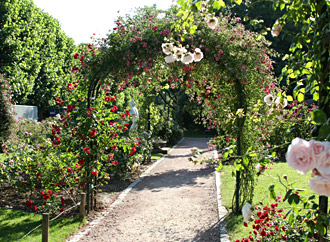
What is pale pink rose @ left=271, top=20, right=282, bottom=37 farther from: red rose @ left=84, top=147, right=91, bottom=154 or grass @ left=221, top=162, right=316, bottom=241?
red rose @ left=84, top=147, right=91, bottom=154

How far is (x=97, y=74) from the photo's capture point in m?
5.83

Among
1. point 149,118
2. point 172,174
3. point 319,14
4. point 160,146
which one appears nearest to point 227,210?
point 172,174

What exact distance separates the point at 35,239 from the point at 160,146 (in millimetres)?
10813

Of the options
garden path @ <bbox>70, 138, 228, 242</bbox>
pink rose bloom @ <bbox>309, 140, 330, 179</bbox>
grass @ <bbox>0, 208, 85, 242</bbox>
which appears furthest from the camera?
garden path @ <bbox>70, 138, 228, 242</bbox>

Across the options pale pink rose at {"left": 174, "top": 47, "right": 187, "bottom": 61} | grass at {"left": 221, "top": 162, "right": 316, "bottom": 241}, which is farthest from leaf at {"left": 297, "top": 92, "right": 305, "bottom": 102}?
pale pink rose at {"left": 174, "top": 47, "right": 187, "bottom": 61}

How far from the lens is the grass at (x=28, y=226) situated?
4.55m

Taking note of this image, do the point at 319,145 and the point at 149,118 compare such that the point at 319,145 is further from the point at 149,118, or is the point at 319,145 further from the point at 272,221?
the point at 149,118

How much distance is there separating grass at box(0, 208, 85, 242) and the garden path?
0.20 m

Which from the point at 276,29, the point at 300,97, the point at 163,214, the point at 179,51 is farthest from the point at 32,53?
the point at 300,97

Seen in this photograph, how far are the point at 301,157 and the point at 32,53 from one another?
17.7 metres

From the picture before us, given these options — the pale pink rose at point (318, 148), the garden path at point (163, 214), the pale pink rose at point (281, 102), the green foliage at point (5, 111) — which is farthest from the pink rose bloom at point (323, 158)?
the green foliage at point (5, 111)

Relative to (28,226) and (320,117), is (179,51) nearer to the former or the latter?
(320,117)

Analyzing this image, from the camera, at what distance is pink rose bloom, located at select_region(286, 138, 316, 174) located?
3.91 ft

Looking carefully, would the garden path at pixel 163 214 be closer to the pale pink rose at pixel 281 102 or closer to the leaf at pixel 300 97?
the pale pink rose at pixel 281 102
